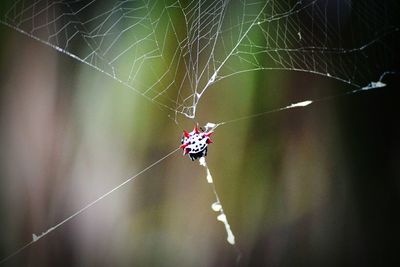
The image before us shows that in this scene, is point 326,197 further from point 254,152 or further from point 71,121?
point 71,121

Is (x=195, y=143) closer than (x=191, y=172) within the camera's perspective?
Yes

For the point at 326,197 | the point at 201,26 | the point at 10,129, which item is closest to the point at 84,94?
the point at 10,129

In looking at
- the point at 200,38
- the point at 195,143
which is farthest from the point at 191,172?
the point at 200,38

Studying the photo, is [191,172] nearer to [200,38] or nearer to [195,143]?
[195,143]

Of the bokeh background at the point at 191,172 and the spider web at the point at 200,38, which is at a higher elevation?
the spider web at the point at 200,38

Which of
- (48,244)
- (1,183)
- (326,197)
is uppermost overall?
(1,183)
